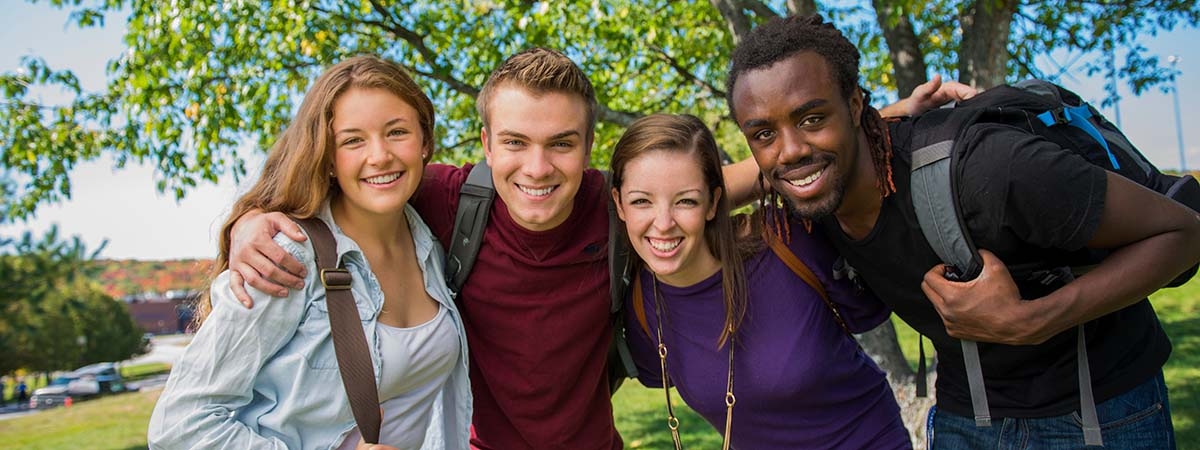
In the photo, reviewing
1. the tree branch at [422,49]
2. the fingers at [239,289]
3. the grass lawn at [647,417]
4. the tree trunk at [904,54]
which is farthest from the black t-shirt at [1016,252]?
the grass lawn at [647,417]

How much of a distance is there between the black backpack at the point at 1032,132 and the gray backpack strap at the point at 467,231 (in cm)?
148

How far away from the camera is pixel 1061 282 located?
219cm

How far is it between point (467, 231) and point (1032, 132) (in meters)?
1.84

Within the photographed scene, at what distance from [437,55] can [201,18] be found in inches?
71.2

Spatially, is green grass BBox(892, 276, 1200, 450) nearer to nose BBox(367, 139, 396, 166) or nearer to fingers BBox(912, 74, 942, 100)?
fingers BBox(912, 74, 942, 100)

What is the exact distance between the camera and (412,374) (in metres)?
2.48

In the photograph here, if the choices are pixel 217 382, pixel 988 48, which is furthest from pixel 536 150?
pixel 988 48

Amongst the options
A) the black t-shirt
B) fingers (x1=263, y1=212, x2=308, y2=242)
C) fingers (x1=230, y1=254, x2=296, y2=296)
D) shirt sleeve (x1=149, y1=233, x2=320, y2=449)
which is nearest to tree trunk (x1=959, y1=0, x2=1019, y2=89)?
the black t-shirt

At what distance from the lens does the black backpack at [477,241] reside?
112 inches

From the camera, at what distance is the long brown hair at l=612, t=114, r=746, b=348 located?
103 inches

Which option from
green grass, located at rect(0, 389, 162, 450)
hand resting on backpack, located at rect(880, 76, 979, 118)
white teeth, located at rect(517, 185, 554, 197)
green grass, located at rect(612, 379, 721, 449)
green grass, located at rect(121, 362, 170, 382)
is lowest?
green grass, located at rect(121, 362, 170, 382)

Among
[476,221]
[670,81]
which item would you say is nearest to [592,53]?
[670,81]

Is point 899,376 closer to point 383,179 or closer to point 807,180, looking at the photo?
point 807,180

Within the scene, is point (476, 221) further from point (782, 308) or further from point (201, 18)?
point (201, 18)
